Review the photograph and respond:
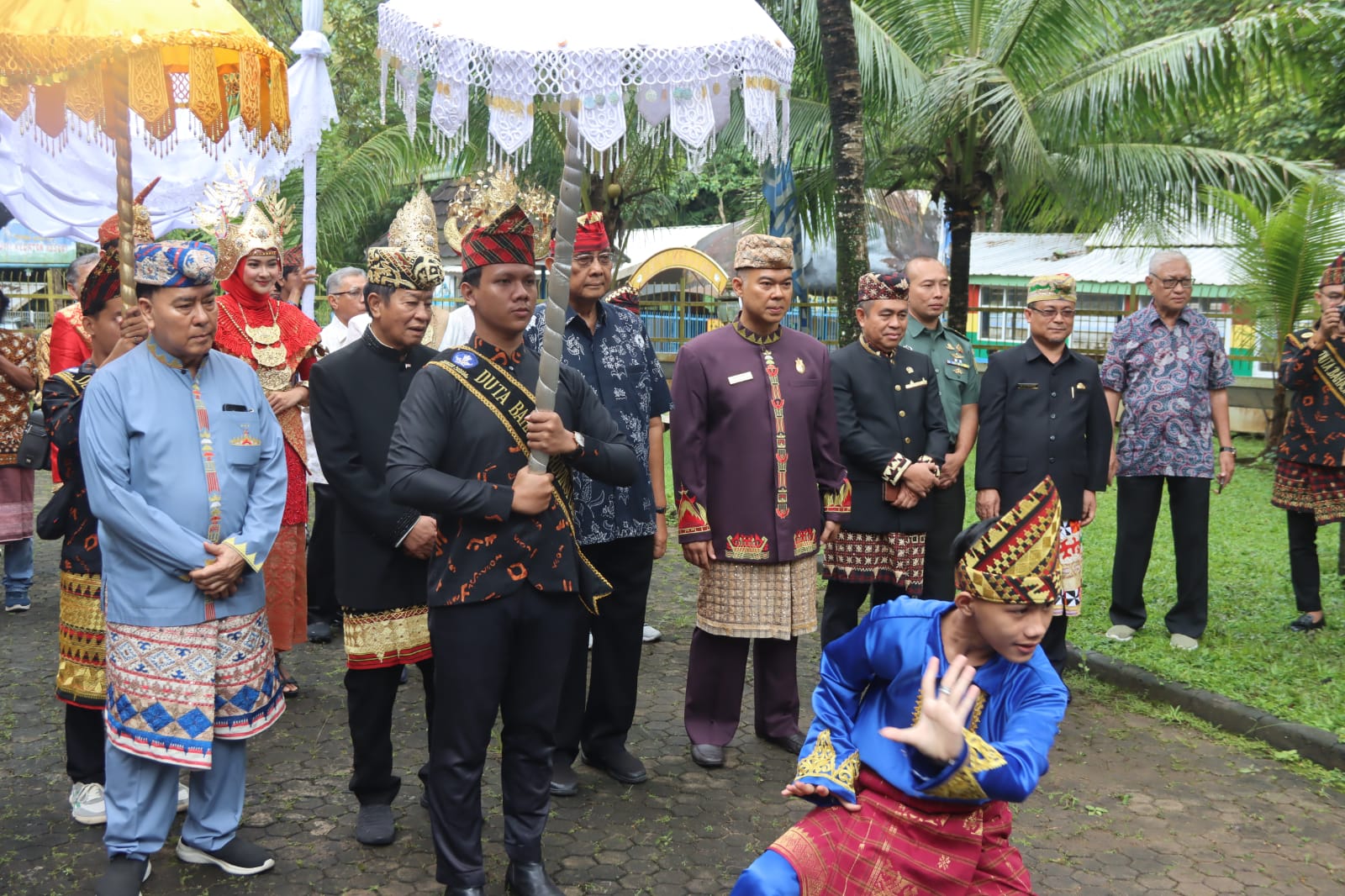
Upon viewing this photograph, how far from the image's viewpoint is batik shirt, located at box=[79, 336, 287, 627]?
12.5ft

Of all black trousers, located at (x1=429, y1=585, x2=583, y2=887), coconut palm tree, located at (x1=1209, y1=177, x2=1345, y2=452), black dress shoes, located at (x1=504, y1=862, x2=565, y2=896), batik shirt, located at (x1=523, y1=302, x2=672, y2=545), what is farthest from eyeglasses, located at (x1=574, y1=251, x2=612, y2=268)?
coconut palm tree, located at (x1=1209, y1=177, x2=1345, y2=452)

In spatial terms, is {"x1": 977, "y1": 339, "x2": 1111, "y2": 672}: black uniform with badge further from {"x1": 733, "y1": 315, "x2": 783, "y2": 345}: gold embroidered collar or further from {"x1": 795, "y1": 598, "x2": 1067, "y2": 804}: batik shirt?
{"x1": 795, "y1": 598, "x2": 1067, "y2": 804}: batik shirt

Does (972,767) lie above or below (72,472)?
below

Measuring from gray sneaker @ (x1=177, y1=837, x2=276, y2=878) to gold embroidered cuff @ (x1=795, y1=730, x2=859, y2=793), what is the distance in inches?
82.4

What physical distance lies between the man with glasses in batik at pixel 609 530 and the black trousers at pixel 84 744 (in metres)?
1.72

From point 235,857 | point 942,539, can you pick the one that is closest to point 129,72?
point 235,857

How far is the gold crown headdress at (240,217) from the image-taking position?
19.8 feet

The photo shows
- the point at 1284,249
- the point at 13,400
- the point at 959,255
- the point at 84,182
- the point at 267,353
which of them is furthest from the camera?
the point at 1284,249

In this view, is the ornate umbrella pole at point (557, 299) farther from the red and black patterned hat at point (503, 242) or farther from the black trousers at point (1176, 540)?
the black trousers at point (1176, 540)

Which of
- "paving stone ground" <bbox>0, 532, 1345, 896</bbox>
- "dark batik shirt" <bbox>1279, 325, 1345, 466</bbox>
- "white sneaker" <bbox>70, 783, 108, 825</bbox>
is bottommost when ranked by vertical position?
"paving stone ground" <bbox>0, 532, 1345, 896</bbox>

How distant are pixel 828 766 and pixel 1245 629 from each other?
17.7 ft

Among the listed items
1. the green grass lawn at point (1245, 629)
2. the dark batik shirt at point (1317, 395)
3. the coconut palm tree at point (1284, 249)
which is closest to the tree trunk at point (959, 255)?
the green grass lawn at point (1245, 629)

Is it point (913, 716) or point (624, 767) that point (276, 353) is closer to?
point (624, 767)

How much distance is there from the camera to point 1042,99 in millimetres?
13523
